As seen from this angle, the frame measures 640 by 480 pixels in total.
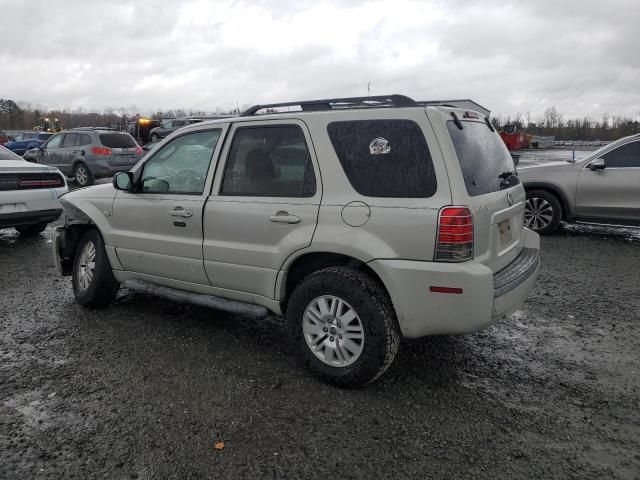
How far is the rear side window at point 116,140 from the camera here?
14.6 m

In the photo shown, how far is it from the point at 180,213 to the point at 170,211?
129 mm

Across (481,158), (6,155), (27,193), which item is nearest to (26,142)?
(6,155)

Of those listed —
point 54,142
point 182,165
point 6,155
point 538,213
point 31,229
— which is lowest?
point 31,229

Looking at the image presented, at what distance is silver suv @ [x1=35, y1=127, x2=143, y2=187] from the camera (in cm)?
1438

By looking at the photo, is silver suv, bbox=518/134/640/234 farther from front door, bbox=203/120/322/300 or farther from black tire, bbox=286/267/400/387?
black tire, bbox=286/267/400/387

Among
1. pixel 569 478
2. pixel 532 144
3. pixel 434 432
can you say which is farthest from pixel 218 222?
pixel 532 144

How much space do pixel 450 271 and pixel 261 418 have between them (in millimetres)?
1390

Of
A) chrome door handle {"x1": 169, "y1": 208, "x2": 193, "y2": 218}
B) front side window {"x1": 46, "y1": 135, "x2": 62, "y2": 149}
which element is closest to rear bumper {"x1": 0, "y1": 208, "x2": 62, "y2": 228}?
chrome door handle {"x1": 169, "y1": 208, "x2": 193, "y2": 218}

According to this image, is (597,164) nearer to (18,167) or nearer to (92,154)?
(18,167)

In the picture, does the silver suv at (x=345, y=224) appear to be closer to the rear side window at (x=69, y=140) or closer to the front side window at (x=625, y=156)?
the front side window at (x=625, y=156)

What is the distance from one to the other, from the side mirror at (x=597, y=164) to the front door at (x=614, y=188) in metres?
0.05

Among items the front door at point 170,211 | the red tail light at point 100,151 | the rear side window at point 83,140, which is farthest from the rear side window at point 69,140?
the front door at point 170,211

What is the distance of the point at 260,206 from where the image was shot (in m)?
3.48

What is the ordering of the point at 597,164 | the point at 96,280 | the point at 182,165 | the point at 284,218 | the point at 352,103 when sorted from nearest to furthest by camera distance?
the point at 284,218, the point at 352,103, the point at 182,165, the point at 96,280, the point at 597,164
